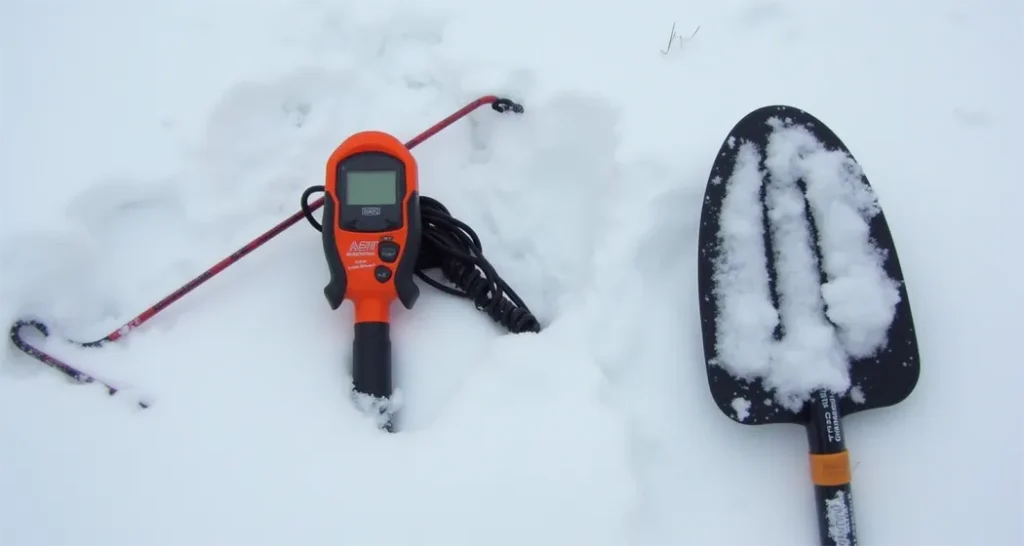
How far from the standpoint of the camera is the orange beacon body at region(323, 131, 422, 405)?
1.18 metres

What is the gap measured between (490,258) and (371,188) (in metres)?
0.25

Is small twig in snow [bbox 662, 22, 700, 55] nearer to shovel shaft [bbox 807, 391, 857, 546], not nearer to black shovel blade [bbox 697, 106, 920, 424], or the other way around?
black shovel blade [bbox 697, 106, 920, 424]

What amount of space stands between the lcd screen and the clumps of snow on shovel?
0.56 m

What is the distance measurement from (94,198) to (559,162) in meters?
0.86

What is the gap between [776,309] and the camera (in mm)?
1184

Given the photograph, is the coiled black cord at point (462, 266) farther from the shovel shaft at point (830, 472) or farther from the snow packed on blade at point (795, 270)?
the shovel shaft at point (830, 472)

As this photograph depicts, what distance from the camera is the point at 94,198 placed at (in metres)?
1.34

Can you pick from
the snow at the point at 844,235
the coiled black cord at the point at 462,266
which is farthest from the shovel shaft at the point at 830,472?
the coiled black cord at the point at 462,266

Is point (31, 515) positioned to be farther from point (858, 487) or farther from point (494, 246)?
point (858, 487)

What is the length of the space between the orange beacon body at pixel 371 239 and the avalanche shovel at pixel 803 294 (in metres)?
0.49

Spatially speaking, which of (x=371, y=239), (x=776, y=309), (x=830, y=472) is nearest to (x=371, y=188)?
(x=371, y=239)

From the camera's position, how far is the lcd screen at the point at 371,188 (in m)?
1.25

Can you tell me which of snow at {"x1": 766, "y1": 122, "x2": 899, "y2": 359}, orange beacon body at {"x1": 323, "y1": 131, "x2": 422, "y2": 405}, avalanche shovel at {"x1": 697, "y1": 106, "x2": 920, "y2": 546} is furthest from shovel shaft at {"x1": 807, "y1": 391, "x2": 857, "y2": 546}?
orange beacon body at {"x1": 323, "y1": 131, "x2": 422, "y2": 405}

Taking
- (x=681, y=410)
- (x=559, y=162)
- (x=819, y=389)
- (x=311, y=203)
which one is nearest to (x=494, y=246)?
(x=559, y=162)
